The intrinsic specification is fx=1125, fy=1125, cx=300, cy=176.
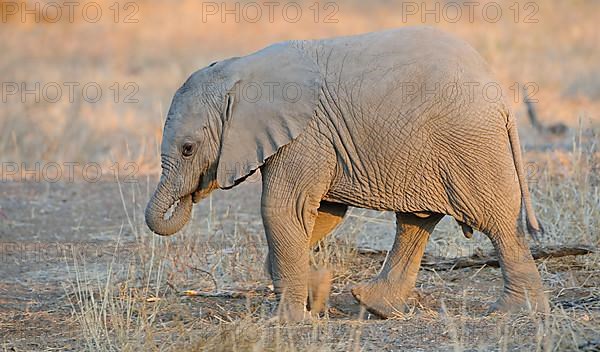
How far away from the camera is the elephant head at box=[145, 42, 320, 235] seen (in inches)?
238

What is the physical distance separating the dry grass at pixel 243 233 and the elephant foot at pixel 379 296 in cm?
12

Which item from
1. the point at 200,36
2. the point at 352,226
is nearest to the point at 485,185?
the point at 352,226

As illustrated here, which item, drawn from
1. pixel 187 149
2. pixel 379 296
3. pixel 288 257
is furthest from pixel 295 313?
pixel 187 149

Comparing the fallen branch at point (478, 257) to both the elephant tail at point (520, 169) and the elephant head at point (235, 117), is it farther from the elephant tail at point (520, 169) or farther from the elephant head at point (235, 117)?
the elephant head at point (235, 117)

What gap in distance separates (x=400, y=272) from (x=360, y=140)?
41.1 inches

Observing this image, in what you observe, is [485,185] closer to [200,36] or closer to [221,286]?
[221,286]

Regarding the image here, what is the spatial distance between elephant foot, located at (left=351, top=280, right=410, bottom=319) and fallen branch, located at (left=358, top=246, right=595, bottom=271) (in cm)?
70

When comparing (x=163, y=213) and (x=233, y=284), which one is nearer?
(x=163, y=213)

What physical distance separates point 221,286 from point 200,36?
1367 cm

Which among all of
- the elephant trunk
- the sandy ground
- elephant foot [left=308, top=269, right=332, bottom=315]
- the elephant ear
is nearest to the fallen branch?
the sandy ground

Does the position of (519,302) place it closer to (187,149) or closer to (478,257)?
(478,257)

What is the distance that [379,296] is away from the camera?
21.9 feet

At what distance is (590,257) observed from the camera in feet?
23.8

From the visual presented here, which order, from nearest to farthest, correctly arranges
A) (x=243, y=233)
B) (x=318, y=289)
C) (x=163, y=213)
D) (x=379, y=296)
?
(x=163, y=213) < (x=318, y=289) < (x=379, y=296) < (x=243, y=233)
